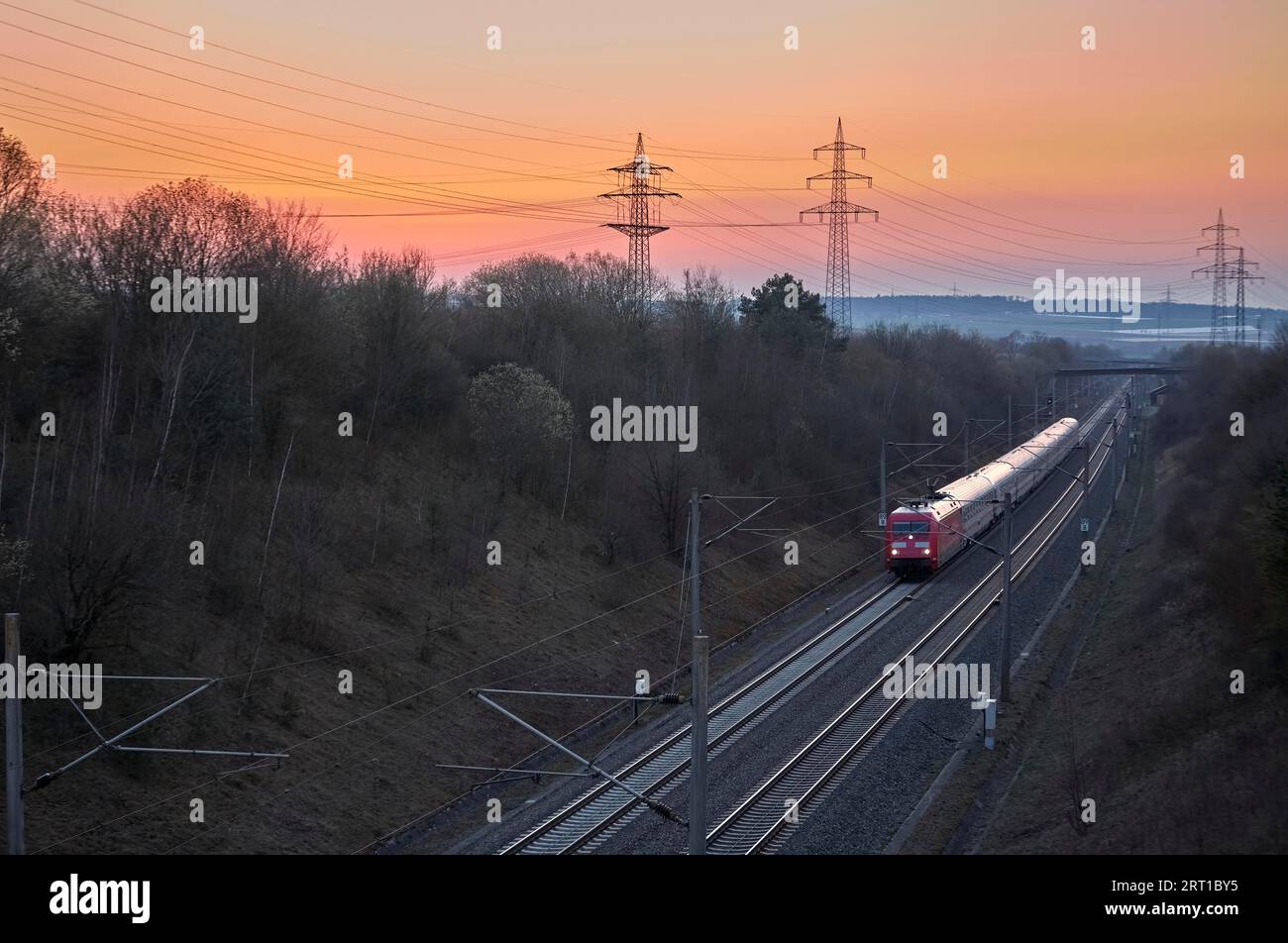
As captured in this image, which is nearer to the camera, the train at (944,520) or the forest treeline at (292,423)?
the forest treeline at (292,423)

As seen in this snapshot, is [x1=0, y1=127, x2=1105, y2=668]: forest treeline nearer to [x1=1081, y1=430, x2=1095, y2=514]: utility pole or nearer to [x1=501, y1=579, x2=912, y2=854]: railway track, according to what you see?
[x1=501, y1=579, x2=912, y2=854]: railway track

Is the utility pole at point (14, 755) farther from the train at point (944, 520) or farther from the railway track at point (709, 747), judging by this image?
the train at point (944, 520)

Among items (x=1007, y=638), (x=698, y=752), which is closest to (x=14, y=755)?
(x=698, y=752)

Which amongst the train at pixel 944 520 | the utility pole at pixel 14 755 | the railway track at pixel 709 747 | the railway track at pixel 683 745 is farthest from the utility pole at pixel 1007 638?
the utility pole at pixel 14 755

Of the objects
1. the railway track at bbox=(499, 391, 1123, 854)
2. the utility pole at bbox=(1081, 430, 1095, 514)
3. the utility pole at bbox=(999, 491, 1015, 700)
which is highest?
the utility pole at bbox=(1081, 430, 1095, 514)

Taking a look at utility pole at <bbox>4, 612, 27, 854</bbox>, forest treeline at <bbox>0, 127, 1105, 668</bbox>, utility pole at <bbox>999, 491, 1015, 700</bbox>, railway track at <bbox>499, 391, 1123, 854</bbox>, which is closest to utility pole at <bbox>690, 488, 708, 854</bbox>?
railway track at <bbox>499, 391, 1123, 854</bbox>

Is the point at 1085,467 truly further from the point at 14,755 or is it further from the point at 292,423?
the point at 14,755
